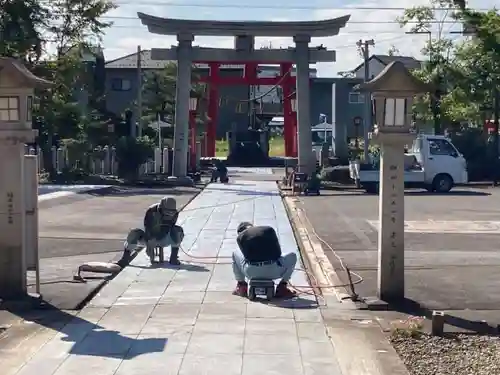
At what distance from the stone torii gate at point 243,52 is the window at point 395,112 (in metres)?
26.3

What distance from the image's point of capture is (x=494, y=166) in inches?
1703

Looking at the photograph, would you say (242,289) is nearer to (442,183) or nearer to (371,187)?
(371,187)

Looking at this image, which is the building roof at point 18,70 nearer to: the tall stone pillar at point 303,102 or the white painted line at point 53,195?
the white painted line at point 53,195

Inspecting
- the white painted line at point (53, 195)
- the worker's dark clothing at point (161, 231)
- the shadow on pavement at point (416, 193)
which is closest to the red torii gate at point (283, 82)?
the shadow on pavement at point (416, 193)

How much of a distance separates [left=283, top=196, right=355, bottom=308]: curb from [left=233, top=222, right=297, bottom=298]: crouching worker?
60 centimetres

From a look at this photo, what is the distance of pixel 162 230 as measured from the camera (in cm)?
1382

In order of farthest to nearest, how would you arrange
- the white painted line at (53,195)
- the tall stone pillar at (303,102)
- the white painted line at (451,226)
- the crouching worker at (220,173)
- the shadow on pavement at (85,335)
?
the crouching worker at (220,173), the tall stone pillar at (303,102), the white painted line at (53,195), the white painted line at (451,226), the shadow on pavement at (85,335)

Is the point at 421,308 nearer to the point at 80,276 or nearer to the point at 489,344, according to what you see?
the point at 489,344

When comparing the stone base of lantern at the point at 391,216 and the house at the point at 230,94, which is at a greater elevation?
the house at the point at 230,94

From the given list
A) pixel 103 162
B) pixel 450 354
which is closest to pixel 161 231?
pixel 450 354

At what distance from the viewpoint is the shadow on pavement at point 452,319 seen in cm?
954

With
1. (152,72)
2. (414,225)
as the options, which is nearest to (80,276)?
(414,225)

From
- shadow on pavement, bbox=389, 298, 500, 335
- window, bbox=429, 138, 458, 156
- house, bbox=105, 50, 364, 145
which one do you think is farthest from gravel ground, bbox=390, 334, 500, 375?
house, bbox=105, 50, 364, 145

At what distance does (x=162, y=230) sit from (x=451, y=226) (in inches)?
352
